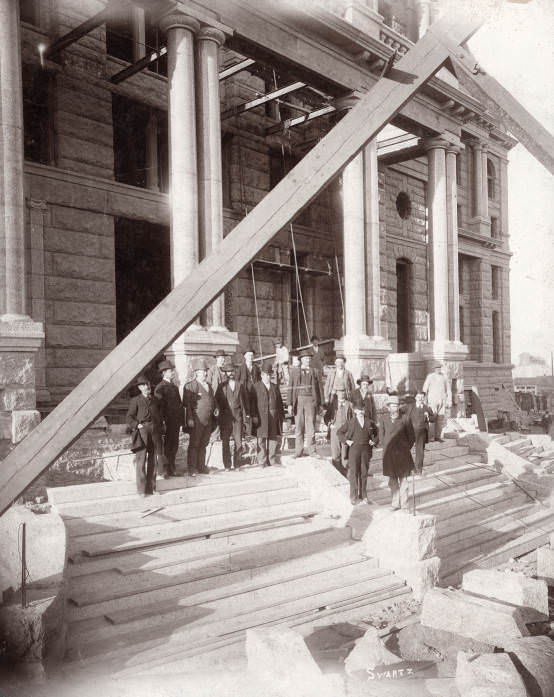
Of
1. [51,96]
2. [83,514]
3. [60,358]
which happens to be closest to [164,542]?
[83,514]

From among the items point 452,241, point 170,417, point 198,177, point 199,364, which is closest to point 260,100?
point 198,177

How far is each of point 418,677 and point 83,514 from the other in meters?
4.98

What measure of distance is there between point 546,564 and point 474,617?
3180 millimetres

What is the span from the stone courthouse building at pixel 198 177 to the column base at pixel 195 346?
35 mm

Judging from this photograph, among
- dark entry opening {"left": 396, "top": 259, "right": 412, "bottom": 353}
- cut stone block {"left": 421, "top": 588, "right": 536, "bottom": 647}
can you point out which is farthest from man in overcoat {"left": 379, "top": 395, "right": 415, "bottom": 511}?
dark entry opening {"left": 396, "top": 259, "right": 412, "bottom": 353}

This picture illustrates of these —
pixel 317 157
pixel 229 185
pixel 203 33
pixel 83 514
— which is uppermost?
pixel 203 33

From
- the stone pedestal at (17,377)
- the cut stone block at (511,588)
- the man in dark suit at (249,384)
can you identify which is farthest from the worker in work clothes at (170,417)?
the cut stone block at (511,588)

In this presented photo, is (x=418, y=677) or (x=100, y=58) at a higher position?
(x=100, y=58)

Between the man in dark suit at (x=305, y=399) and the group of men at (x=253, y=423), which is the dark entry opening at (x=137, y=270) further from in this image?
the man in dark suit at (x=305, y=399)

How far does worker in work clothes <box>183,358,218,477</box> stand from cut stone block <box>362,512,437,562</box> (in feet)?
10.5

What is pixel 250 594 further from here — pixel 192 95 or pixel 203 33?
pixel 203 33

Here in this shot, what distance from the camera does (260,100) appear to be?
58.4 ft

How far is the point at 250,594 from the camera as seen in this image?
297 inches

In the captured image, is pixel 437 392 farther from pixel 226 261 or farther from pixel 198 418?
pixel 226 261
